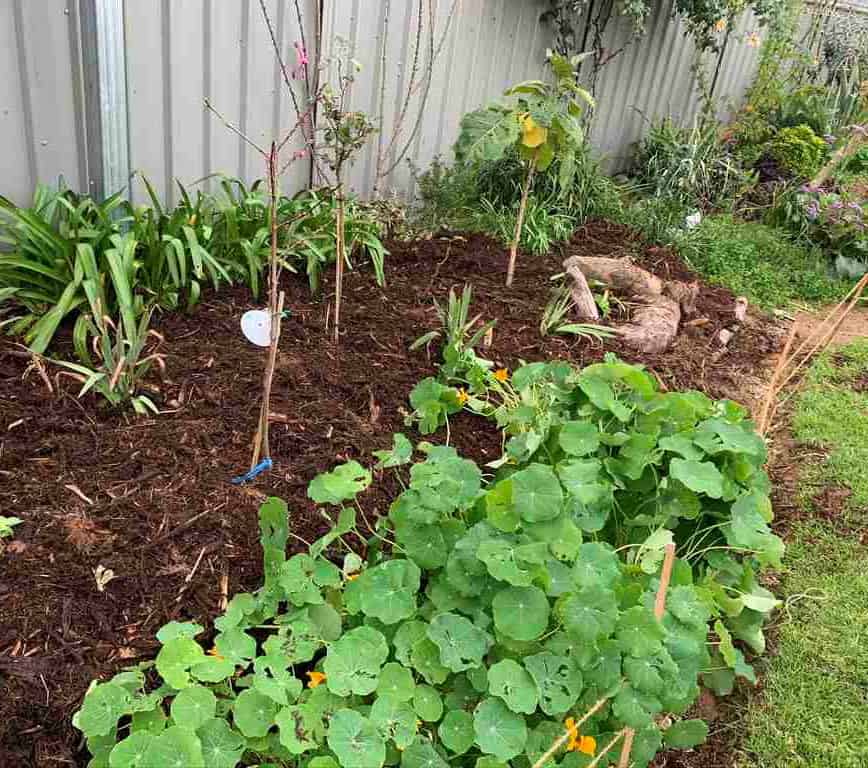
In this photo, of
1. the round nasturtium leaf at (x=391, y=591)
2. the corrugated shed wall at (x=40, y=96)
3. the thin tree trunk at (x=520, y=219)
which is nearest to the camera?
the round nasturtium leaf at (x=391, y=591)

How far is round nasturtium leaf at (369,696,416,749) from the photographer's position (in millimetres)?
1358

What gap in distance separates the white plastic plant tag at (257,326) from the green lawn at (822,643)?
1.61 metres

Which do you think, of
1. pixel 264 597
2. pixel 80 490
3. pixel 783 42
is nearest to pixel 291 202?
pixel 80 490

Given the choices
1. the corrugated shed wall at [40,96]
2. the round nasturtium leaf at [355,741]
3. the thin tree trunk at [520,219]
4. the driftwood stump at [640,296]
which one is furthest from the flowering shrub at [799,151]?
the round nasturtium leaf at [355,741]

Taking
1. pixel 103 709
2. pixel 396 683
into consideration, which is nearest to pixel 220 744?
pixel 103 709

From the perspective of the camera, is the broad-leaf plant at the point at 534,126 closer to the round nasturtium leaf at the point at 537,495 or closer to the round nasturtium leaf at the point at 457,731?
the round nasturtium leaf at the point at 537,495

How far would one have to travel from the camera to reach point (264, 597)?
1.63 m

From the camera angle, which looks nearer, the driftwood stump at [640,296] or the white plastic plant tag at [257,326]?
the white plastic plant tag at [257,326]

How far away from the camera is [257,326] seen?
1987mm

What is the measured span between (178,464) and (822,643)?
190 cm

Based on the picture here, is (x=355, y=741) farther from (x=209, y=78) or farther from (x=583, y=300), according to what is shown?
(x=209, y=78)

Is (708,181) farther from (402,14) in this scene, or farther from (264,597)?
(264,597)

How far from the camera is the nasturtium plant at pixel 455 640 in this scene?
1355mm

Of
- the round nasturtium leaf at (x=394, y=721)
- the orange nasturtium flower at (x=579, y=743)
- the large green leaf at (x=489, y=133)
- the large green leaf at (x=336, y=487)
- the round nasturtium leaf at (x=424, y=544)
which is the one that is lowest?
the orange nasturtium flower at (x=579, y=743)
